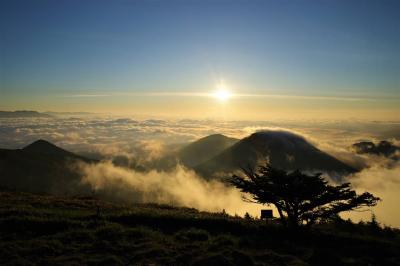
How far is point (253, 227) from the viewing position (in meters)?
27.1

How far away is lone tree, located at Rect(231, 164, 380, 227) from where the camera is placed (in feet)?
86.4

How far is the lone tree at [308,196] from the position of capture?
26328 mm

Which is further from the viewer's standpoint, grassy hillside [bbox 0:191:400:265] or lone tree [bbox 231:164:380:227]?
lone tree [bbox 231:164:380:227]

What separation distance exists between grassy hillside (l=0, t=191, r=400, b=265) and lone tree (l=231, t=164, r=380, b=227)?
1579mm

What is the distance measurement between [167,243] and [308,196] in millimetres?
11896

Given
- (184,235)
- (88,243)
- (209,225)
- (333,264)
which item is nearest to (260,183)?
(209,225)

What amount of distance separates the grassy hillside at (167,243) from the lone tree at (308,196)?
5.18 ft

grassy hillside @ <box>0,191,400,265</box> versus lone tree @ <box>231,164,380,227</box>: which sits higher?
lone tree @ <box>231,164,380,227</box>

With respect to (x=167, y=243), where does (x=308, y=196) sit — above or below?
above

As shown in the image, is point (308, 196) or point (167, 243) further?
point (308, 196)

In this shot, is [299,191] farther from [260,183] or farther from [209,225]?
[209,225]

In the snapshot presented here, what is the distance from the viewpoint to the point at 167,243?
67.4 ft

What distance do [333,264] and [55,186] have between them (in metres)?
203

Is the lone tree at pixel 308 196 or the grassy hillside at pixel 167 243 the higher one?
the lone tree at pixel 308 196
